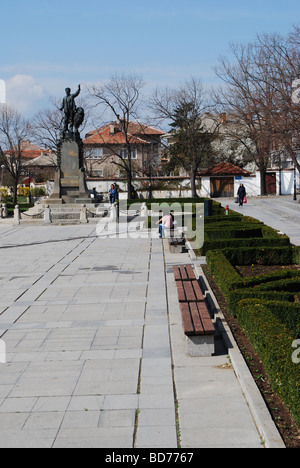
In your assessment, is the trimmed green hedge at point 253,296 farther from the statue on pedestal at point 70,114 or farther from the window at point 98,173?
the window at point 98,173

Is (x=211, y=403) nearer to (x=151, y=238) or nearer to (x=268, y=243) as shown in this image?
(x=268, y=243)

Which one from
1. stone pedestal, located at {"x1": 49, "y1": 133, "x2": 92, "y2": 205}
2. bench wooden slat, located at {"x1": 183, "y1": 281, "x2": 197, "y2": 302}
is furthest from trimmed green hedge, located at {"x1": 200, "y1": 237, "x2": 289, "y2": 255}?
stone pedestal, located at {"x1": 49, "y1": 133, "x2": 92, "y2": 205}

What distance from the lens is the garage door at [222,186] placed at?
158 ft

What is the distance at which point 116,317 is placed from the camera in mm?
9219

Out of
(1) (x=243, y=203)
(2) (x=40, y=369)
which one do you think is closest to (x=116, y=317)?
(2) (x=40, y=369)

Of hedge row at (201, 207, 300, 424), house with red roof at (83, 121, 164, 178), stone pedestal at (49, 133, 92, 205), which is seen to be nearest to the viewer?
hedge row at (201, 207, 300, 424)

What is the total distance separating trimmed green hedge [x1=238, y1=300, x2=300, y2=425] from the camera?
199 inches

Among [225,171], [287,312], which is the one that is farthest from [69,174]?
[287,312]

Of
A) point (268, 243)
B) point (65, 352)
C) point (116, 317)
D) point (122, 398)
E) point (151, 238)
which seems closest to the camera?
point (122, 398)

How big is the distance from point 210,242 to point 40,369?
884cm

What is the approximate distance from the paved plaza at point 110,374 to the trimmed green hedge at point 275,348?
27cm

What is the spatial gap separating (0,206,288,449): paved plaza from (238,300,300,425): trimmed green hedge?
273 millimetres

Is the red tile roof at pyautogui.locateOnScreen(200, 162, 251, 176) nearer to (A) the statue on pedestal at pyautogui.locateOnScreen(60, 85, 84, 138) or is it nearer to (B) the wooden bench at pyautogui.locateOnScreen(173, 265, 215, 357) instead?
(A) the statue on pedestal at pyautogui.locateOnScreen(60, 85, 84, 138)

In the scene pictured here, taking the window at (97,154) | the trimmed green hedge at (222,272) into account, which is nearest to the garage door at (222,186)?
the window at (97,154)
